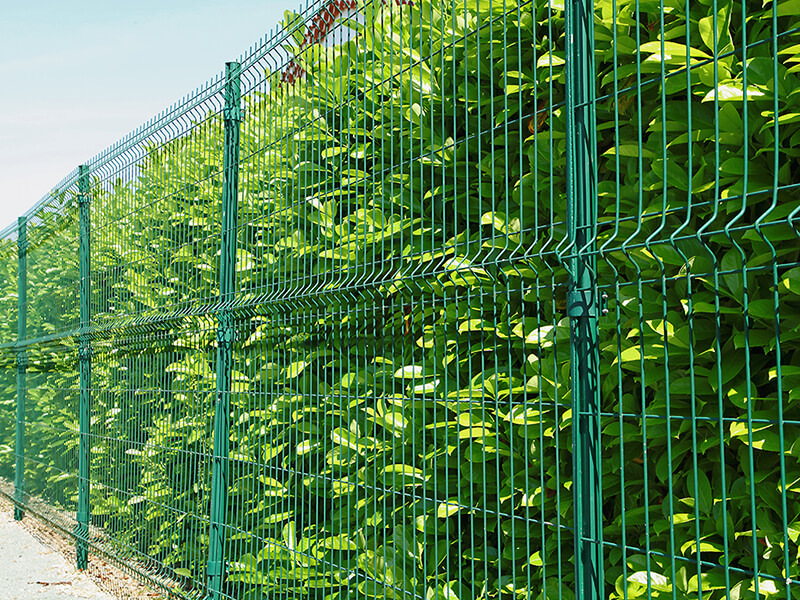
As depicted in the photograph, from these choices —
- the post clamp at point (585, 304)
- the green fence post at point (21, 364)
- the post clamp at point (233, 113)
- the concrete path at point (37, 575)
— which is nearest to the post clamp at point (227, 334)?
the post clamp at point (233, 113)

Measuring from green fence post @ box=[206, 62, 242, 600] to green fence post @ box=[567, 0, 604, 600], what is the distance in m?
2.91

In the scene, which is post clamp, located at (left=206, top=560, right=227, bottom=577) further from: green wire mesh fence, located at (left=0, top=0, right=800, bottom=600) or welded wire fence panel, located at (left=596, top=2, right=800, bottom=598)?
welded wire fence panel, located at (left=596, top=2, right=800, bottom=598)

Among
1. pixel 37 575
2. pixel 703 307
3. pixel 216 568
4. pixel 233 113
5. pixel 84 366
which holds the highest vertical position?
pixel 233 113

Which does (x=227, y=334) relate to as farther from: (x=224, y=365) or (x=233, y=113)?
(x=233, y=113)

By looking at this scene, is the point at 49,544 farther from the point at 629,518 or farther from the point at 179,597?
the point at 629,518

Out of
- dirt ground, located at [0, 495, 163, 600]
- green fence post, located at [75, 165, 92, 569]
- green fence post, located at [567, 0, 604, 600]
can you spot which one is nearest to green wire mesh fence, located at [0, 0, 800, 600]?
green fence post, located at [567, 0, 604, 600]

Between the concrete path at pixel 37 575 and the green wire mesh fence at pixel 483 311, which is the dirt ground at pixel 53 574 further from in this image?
the green wire mesh fence at pixel 483 311

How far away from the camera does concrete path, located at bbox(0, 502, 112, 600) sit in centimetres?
631

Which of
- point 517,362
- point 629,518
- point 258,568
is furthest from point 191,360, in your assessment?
point 629,518

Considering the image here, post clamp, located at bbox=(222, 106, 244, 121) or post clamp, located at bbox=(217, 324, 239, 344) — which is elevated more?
post clamp, located at bbox=(222, 106, 244, 121)

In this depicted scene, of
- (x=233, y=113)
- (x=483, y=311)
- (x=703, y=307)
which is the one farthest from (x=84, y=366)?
(x=703, y=307)

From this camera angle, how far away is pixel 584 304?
2.39 m

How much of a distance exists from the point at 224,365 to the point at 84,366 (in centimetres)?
316

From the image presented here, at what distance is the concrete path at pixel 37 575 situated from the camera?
631 cm
